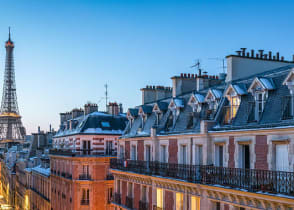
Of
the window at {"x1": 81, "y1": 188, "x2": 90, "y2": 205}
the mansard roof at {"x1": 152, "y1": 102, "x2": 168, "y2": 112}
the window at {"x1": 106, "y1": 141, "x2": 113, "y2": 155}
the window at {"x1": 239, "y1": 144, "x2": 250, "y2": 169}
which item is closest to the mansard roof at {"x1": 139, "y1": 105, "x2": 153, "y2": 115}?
the mansard roof at {"x1": 152, "y1": 102, "x2": 168, "y2": 112}

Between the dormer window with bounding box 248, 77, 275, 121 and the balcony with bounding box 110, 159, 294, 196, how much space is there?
9.56 ft

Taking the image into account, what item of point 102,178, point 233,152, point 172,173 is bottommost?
point 102,178

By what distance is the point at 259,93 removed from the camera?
20.4m

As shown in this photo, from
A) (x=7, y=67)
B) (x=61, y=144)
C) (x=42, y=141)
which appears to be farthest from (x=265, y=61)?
(x=7, y=67)

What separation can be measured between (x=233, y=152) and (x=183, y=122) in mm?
6261

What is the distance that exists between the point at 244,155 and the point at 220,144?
2004 millimetres

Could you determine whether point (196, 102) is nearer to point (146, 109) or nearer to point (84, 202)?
point (146, 109)

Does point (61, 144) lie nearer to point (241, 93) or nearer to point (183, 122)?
point (183, 122)

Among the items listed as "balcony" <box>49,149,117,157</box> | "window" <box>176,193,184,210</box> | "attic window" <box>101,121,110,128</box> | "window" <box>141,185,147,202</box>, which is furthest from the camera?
"attic window" <box>101,121,110,128</box>

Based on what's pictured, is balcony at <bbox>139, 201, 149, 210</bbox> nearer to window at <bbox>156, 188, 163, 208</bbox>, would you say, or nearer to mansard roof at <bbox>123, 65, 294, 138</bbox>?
window at <bbox>156, 188, 163, 208</bbox>

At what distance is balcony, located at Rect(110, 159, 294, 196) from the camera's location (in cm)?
1667

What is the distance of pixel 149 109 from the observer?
108 ft

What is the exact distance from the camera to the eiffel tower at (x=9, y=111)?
169 meters

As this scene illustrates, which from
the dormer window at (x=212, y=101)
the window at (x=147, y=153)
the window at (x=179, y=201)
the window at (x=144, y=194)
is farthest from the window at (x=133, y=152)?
the dormer window at (x=212, y=101)
